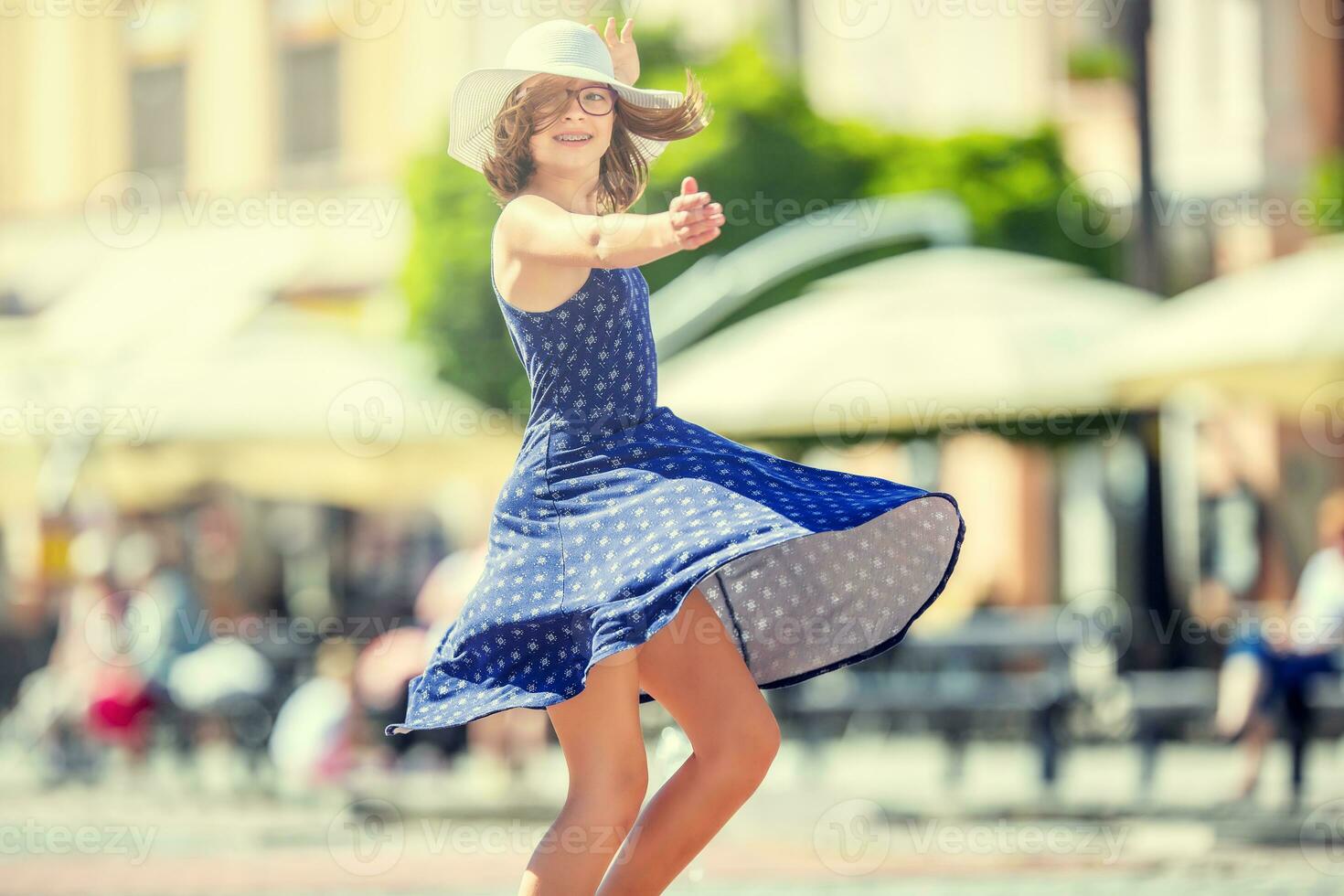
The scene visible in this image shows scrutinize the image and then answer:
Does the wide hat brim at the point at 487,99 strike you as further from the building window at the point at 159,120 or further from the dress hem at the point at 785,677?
the building window at the point at 159,120

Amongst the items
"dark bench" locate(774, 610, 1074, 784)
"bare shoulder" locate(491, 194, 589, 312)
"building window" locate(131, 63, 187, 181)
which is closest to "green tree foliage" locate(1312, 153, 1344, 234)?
"dark bench" locate(774, 610, 1074, 784)

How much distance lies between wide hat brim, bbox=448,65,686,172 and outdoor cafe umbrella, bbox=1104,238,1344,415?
6358 millimetres

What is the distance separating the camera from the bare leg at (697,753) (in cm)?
328

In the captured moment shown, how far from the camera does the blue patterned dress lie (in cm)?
328

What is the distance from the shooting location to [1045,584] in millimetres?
22328

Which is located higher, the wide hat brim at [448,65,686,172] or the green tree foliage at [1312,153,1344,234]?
the green tree foliage at [1312,153,1344,234]

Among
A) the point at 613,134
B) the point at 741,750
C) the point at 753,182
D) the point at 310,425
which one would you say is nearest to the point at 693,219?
the point at 613,134

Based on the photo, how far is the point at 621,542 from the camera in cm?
336

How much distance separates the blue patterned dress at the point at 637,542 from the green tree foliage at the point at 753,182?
14.6m

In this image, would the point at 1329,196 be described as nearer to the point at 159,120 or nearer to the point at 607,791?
the point at 607,791

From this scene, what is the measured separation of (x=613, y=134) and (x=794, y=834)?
5.35 metres

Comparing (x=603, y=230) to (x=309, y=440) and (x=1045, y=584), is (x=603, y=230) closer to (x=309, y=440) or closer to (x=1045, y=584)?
(x=309, y=440)

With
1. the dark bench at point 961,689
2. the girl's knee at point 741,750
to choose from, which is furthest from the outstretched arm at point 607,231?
the dark bench at point 961,689

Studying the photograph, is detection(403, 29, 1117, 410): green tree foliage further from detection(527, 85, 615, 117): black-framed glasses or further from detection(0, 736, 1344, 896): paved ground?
detection(527, 85, 615, 117): black-framed glasses
